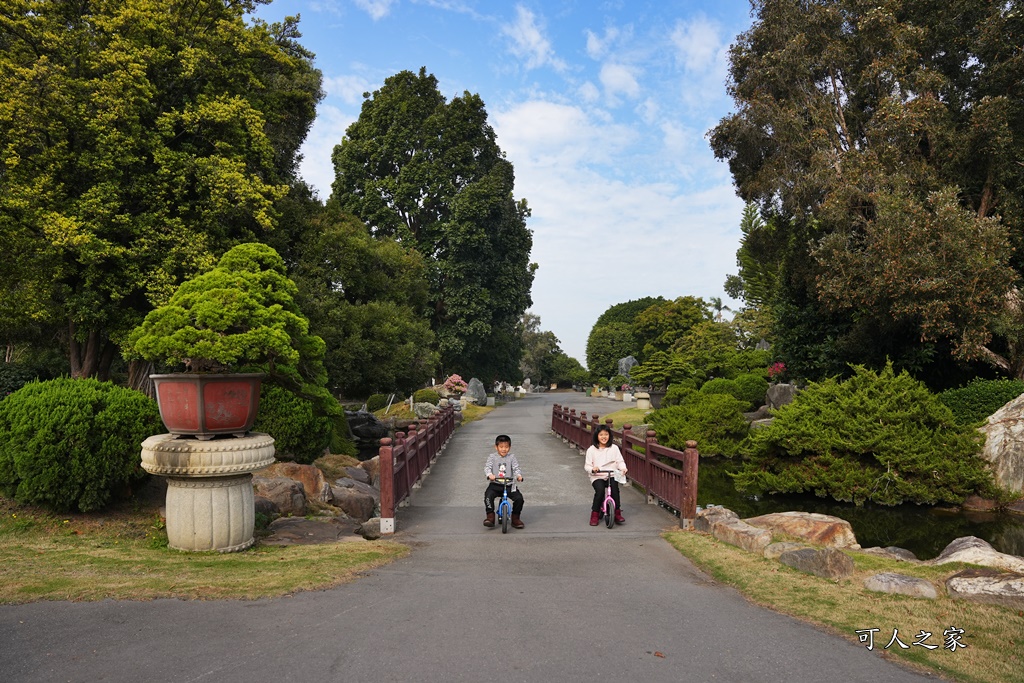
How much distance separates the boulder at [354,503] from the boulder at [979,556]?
27.7 feet

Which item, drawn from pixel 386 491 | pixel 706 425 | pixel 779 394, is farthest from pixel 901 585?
pixel 779 394

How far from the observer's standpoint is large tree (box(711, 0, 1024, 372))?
49.1 ft

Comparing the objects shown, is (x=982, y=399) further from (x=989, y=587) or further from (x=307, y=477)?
(x=307, y=477)

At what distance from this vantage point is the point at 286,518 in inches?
364

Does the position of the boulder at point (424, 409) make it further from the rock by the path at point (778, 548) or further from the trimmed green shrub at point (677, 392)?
the rock by the path at point (778, 548)

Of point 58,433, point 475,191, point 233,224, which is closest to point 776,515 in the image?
point 58,433

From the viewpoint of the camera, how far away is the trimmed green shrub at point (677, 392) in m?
25.5

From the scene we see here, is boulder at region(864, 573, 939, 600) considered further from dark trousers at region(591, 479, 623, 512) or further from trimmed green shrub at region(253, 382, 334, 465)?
trimmed green shrub at region(253, 382, 334, 465)

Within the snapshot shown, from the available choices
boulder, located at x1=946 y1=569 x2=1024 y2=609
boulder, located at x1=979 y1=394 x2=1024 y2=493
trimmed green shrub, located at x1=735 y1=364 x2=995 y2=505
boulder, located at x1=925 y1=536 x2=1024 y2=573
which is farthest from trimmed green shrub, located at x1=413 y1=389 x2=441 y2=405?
boulder, located at x1=946 y1=569 x2=1024 y2=609

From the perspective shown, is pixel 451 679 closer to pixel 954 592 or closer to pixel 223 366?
pixel 954 592

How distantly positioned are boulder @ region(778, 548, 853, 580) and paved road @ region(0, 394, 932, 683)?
1.04 metres

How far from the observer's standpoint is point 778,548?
7.43 metres

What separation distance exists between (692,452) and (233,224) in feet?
41.0

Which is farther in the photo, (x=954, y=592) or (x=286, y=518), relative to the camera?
(x=286, y=518)
